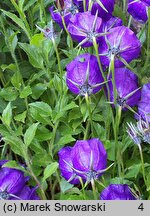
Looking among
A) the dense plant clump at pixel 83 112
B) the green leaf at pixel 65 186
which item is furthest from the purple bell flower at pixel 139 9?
the green leaf at pixel 65 186

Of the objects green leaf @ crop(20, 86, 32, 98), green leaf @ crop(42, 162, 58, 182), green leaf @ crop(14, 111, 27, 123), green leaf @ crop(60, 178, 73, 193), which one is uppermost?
green leaf @ crop(20, 86, 32, 98)

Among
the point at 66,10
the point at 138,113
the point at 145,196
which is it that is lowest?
the point at 145,196

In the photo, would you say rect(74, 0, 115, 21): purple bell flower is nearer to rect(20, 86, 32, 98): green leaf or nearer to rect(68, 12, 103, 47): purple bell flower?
rect(68, 12, 103, 47): purple bell flower

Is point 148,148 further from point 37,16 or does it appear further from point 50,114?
point 37,16

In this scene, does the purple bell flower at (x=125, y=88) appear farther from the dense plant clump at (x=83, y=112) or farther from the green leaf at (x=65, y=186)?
the green leaf at (x=65, y=186)

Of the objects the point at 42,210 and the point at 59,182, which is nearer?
the point at 42,210

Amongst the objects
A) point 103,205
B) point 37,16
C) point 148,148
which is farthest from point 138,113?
point 37,16

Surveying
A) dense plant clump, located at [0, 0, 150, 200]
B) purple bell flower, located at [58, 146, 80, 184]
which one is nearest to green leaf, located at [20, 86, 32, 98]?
dense plant clump, located at [0, 0, 150, 200]
